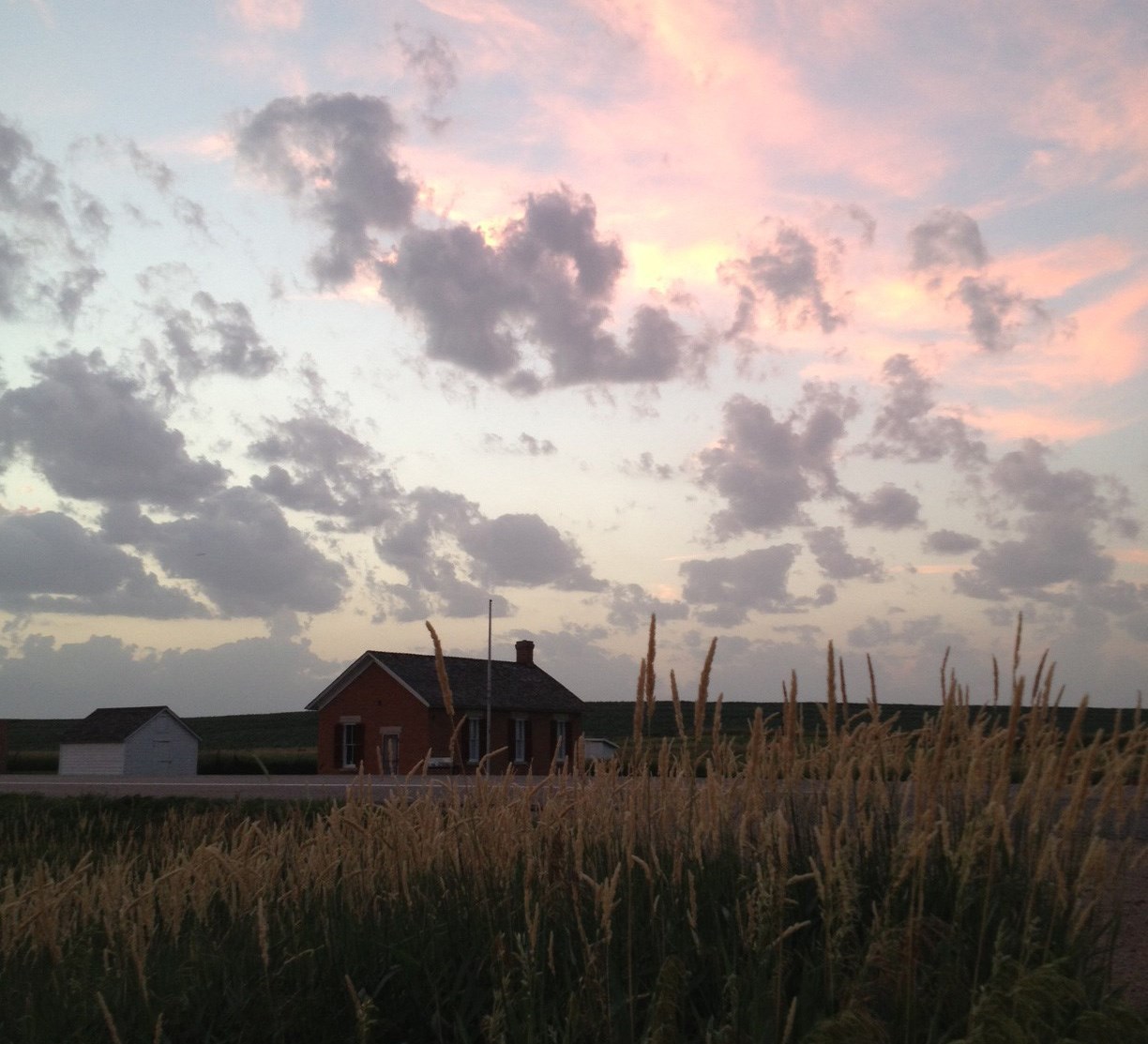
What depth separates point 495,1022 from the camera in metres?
3.42

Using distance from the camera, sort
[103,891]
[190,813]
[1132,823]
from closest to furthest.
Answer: [1132,823] < [103,891] < [190,813]

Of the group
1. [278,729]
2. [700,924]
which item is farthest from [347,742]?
[278,729]

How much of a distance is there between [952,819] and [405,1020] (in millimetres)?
2516

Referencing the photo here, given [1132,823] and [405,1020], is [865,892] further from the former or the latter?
[405,1020]

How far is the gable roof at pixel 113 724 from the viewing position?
47406mm

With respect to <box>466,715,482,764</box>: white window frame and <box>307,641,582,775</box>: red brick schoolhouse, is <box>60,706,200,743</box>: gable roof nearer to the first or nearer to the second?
<box>307,641,582,775</box>: red brick schoolhouse

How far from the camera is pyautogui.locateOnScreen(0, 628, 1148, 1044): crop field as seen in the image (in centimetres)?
366

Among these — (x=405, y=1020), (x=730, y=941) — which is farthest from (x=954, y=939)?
(x=405, y=1020)

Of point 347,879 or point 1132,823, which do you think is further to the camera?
point 347,879

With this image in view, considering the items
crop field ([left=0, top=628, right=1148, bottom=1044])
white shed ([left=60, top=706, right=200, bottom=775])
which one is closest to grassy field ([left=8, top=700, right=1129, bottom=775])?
white shed ([left=60, top=706, right=200, bottom=775])

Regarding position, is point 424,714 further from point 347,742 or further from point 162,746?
point 162,746

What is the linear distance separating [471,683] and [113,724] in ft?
56.7

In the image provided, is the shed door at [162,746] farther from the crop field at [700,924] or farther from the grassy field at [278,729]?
the crop field at [700,924]

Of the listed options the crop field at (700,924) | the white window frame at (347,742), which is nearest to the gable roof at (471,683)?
the white window frame at (347,742)
